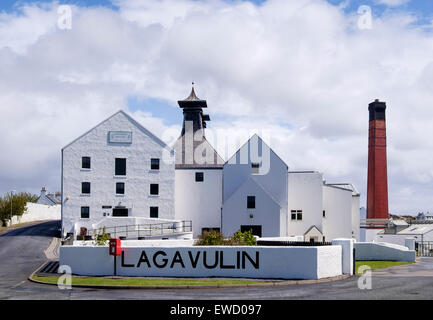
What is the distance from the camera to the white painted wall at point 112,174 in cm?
5650

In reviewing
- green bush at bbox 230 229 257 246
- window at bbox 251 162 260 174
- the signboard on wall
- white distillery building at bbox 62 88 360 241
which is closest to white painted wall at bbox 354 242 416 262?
green bush at bbox 230 229 257 246

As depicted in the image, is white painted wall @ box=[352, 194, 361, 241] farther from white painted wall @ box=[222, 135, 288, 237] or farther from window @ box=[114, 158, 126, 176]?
window @ box=[114, 158, 126, 176]

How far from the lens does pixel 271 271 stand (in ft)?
84.6

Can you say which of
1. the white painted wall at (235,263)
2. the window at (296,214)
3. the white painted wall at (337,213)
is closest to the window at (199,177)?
the window at (296,214)

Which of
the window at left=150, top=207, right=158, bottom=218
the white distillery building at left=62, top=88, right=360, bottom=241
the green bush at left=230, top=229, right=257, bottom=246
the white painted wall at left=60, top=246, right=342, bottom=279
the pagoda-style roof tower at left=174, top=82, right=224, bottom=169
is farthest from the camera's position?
the pagoda-style roof tower at left=174, top=82, right=224, bottom=169

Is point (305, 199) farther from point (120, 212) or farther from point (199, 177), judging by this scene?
point (120, 212)

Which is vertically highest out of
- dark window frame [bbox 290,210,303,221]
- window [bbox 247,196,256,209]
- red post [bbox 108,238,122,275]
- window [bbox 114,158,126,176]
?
window [bbox 114,158,126,176]

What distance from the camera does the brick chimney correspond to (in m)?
74.4

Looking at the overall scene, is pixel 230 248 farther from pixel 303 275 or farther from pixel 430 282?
pixel 430 282

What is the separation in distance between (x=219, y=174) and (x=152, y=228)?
12.3m

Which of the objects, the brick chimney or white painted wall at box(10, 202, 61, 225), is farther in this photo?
white painted wall at box(10, 202, 61, 225)

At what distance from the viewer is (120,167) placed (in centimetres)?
5750

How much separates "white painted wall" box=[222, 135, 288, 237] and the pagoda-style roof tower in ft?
11.6
